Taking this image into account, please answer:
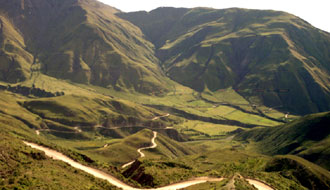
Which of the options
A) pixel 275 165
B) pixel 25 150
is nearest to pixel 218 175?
pixel 275 165

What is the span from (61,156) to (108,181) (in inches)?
822

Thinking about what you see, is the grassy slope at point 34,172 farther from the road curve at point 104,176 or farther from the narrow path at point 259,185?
the narrow path at point 259,185

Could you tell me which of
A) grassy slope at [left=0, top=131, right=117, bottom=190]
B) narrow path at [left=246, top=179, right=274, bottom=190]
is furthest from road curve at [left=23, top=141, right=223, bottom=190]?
narrow path at [left=246, top=179, right=274, bottom=190]

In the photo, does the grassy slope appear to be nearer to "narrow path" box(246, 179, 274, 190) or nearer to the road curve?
the road curve

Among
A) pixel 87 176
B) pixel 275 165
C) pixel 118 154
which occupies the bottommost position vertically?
pixel 118 154

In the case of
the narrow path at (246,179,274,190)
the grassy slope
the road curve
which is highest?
the grassy slope

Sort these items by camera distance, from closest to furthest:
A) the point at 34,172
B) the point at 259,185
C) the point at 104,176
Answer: the point at 34,172 → the point at 104,176 → the point at 259,185

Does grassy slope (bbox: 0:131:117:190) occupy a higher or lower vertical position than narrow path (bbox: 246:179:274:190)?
higher

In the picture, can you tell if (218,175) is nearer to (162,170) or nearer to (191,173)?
(191,173)

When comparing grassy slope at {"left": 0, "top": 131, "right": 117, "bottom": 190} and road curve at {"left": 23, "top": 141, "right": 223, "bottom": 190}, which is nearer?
grassy slope at {"left": 0, "top": 131, "right": 117, "bottom": 190}

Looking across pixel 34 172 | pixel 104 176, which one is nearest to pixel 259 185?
pixel 104 176

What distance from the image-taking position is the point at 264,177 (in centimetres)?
10531

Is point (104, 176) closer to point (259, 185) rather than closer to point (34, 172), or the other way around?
point (34, 172)

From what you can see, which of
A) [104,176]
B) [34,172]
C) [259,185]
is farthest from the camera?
[259,185]
